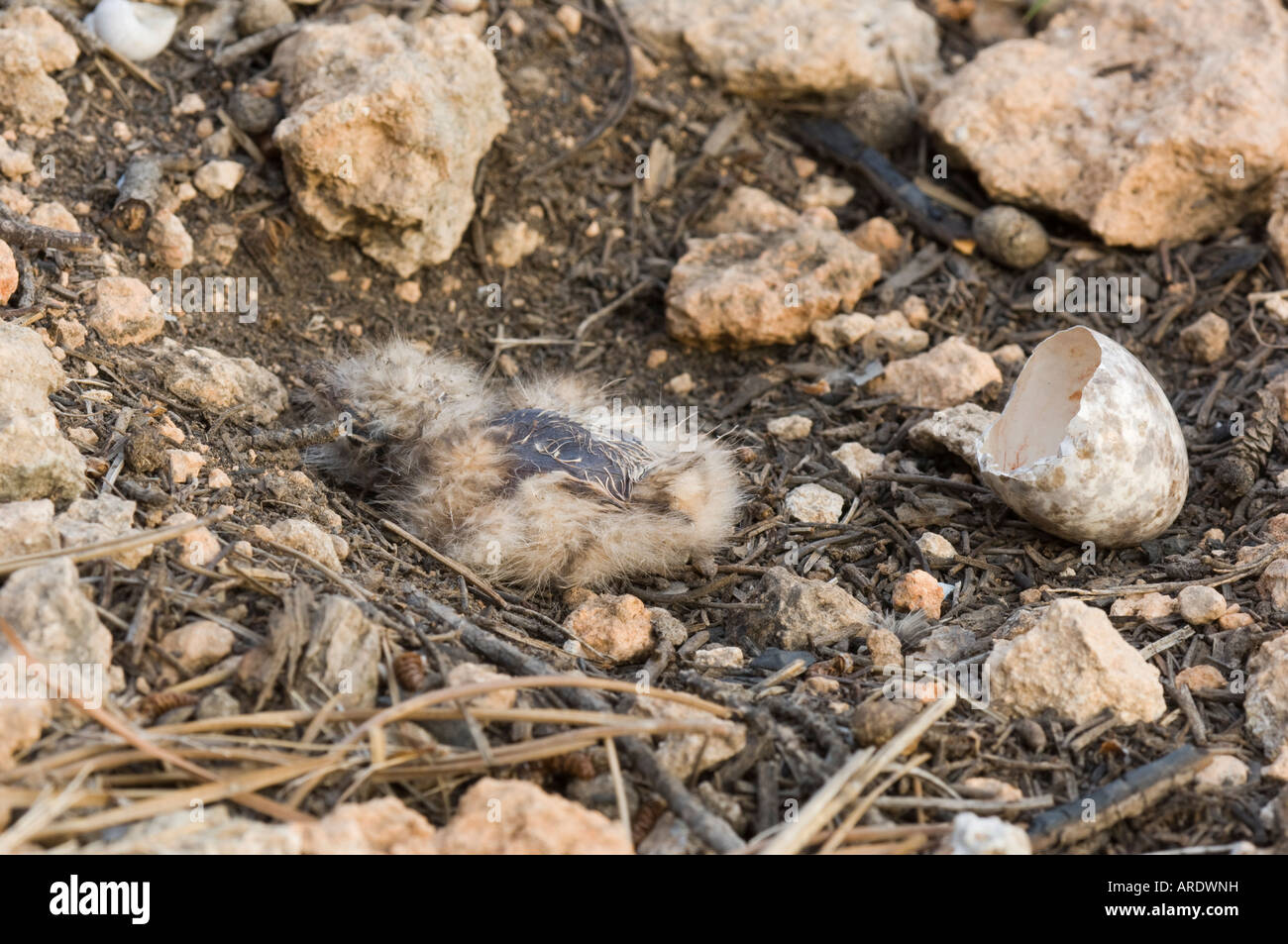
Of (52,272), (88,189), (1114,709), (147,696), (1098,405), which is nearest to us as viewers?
(147,696)

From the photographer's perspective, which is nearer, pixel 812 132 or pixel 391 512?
pixel 391 512

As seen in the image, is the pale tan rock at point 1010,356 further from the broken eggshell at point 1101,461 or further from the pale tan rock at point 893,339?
the broken eggshell at point 1101,461

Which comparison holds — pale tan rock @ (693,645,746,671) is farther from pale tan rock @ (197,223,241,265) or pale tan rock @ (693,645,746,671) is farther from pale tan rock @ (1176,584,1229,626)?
pale tan rock @ (197,223,241,265)

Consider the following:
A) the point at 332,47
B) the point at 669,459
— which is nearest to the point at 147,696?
the point at 669,459

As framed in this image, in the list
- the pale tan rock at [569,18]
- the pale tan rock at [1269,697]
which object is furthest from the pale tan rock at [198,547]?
the pale tan rock at [569,18]

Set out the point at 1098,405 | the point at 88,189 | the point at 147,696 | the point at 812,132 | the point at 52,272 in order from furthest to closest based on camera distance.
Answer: the point at 812,132, the point at 88,189, the point at 52,272, the point at 1098,405, the point at 147,696

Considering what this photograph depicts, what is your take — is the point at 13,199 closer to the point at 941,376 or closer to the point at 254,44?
the point at 254,44

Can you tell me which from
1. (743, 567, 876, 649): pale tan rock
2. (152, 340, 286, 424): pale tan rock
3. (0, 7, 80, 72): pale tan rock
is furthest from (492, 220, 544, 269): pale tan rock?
(743, 567, 876, 649): pale tan rock

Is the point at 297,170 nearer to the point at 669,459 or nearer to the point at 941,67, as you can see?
the point at 669,459

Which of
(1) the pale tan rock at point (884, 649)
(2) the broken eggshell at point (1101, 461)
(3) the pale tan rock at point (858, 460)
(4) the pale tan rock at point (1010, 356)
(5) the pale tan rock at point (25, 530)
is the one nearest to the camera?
(5) the pale tan rock at point (25, 530)
